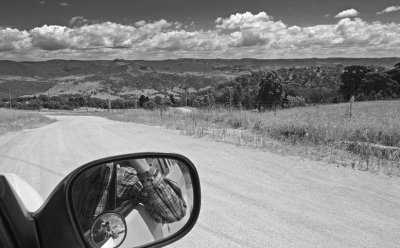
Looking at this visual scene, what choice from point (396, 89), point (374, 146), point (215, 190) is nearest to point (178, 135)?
point (374, 146)

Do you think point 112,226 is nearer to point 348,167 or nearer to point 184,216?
point 184,216

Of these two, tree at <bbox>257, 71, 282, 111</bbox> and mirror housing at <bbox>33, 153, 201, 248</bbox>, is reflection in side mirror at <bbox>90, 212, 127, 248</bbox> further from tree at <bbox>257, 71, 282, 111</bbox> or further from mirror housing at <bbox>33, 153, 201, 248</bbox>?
tree at <bbox>257, 71, 282, 111</bbox>

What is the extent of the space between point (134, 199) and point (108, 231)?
202 mm

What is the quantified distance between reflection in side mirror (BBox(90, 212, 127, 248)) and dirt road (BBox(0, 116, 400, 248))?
Result: 2626 millimetres

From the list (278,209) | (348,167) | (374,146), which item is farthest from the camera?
(374,146)

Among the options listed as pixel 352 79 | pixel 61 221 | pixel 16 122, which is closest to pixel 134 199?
pixel 61 221

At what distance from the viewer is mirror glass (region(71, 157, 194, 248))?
1.64 metres

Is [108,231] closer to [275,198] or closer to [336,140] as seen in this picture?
[275,198]

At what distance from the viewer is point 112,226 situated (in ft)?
5.65

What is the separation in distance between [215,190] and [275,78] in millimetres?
67170

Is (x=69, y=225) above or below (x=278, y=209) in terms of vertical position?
above

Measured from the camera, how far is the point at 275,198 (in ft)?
19.7

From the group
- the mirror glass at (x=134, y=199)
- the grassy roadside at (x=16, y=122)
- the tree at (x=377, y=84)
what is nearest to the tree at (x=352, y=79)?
the tree at (x=377, y=84)

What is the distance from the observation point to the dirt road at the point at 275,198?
14.7ft
